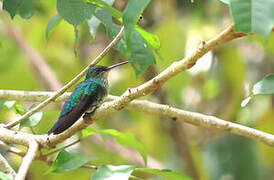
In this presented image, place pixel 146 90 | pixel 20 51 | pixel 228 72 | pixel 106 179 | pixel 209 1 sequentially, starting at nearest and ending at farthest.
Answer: pixel 146 90 → pixel 106 179 → pixel 228 72 → pixel 20 51 → pixel 209 1

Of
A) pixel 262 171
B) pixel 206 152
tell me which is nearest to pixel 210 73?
pixel 206 152

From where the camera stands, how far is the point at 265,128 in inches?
171

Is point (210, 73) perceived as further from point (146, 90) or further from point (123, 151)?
point (146, 90)

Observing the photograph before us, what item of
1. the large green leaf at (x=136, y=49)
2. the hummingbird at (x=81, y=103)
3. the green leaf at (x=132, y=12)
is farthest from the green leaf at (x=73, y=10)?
the hummingbird at (x=81, y=103)

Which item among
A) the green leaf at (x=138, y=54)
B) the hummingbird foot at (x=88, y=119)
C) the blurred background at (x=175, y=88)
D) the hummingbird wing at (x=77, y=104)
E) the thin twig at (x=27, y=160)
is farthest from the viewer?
the blurred background at (x=175, y=88)

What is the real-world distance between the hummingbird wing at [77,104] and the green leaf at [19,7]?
48cm

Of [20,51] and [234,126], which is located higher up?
[234,126]

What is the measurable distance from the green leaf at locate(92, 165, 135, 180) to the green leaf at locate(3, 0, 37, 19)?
623 millimetres

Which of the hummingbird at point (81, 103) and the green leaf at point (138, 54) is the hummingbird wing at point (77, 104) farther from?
the green leaf at point (138, 54)

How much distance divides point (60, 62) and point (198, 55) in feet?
12.0

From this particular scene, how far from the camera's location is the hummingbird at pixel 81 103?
2.10m

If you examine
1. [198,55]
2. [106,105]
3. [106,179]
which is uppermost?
[198,55]

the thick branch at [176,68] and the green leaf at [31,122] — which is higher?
the thick branch at [176,68]

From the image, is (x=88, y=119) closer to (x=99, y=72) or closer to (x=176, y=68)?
(x=176, y=68)
